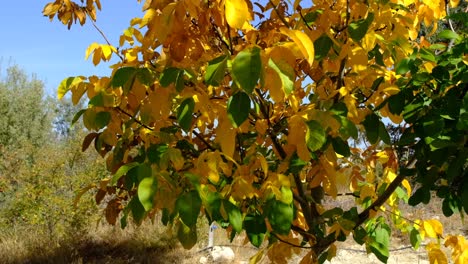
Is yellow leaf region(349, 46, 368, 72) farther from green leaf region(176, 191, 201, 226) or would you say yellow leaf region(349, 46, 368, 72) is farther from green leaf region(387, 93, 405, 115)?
green leaf region(176, 191, 201, 226)

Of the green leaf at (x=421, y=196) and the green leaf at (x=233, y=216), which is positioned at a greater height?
the green leaf at (x=233, y=216)

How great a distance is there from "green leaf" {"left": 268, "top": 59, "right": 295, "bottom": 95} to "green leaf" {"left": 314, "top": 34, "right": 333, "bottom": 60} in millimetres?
418

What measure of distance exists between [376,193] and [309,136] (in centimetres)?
135

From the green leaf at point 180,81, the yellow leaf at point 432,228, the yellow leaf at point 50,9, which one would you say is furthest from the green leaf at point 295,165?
the yellow leaf at point 50,9

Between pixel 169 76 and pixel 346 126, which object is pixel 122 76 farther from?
pixel 346 126

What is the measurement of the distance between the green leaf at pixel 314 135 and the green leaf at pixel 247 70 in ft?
1.06

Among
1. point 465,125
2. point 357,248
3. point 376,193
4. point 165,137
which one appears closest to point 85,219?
point 357,248

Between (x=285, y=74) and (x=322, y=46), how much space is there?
0.45 meters

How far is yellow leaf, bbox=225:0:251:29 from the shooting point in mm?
907

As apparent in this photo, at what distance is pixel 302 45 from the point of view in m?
0.91

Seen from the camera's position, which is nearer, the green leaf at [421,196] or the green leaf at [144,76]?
the green leaf at [144,76]

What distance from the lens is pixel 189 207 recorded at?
970mm

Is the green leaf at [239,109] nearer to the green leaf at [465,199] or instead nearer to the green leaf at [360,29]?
the green leaf at [360,29]

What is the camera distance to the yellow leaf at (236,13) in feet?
2.98
